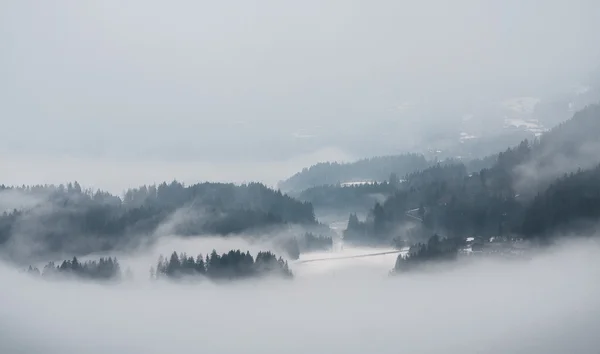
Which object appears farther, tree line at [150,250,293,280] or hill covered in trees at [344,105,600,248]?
tree line at [150,250,293,280]

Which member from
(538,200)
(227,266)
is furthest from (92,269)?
(538,200)

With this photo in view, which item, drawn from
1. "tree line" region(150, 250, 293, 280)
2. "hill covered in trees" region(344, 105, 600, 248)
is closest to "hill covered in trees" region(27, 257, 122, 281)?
"tree line" region(150, 250, 293, 280)

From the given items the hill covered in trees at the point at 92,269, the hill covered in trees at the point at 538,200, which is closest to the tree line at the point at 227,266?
the hill covered in trees at the point at 92,269

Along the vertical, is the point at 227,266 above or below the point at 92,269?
below

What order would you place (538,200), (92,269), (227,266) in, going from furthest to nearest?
(92,269)
(227,266)
(538,200)

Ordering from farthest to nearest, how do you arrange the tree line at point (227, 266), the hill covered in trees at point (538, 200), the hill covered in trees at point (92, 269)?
the hill covered in trees at point (92, 269), the tree line at point (227, 266), the hill covered in trees at point (538, 200)

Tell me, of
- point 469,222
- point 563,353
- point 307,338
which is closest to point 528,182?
point 469,222

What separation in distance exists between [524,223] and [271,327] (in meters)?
72.7

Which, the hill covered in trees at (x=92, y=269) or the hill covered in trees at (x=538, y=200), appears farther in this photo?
the hill covered in trees at (x=92, y=269)

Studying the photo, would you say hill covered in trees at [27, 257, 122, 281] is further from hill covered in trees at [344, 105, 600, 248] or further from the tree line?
hill covered in trees at [344, 105, 600, 248]

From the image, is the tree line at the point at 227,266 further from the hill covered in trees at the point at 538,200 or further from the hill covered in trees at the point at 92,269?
the hill covered in trees at the point at 538,200

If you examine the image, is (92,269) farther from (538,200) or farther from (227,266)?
(538,200)

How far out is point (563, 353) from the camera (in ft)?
493

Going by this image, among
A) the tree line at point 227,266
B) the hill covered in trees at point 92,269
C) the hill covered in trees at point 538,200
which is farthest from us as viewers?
the hill covered in trees at point 92,269
